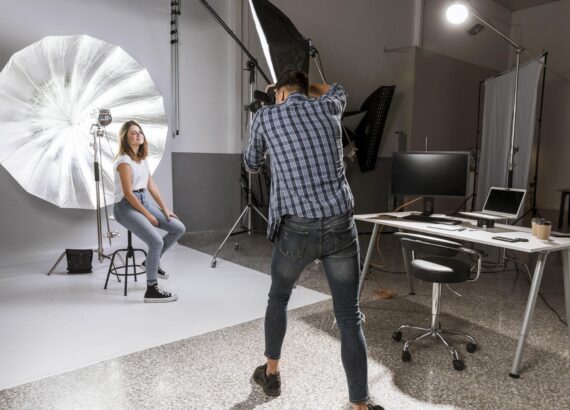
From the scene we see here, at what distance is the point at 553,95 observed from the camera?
8469mm

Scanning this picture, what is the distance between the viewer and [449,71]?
285 inches

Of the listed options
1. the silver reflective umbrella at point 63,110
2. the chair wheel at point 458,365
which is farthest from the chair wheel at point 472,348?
the silver reflective umbrella at point 63,110

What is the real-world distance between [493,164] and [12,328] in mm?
5580

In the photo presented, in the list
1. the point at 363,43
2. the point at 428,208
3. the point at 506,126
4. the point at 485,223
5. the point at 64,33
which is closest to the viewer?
the point at 485,223

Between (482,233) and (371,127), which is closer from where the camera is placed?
(482,233)

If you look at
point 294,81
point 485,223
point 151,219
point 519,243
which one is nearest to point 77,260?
point 151,219

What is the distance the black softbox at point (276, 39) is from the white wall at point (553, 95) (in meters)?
7.26

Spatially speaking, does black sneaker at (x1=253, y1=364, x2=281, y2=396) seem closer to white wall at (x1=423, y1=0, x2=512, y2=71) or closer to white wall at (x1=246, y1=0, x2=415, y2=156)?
white wall at (x1=246, y1=0, x2=415, y2=156)

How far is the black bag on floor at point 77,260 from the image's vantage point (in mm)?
3547

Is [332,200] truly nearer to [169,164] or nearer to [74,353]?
[74,353]

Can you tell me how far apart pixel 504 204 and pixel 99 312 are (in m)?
2.66

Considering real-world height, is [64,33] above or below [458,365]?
above

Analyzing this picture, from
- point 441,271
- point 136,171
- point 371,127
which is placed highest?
point 371,127

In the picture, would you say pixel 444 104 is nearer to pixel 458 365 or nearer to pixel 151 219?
pixel 151 219
